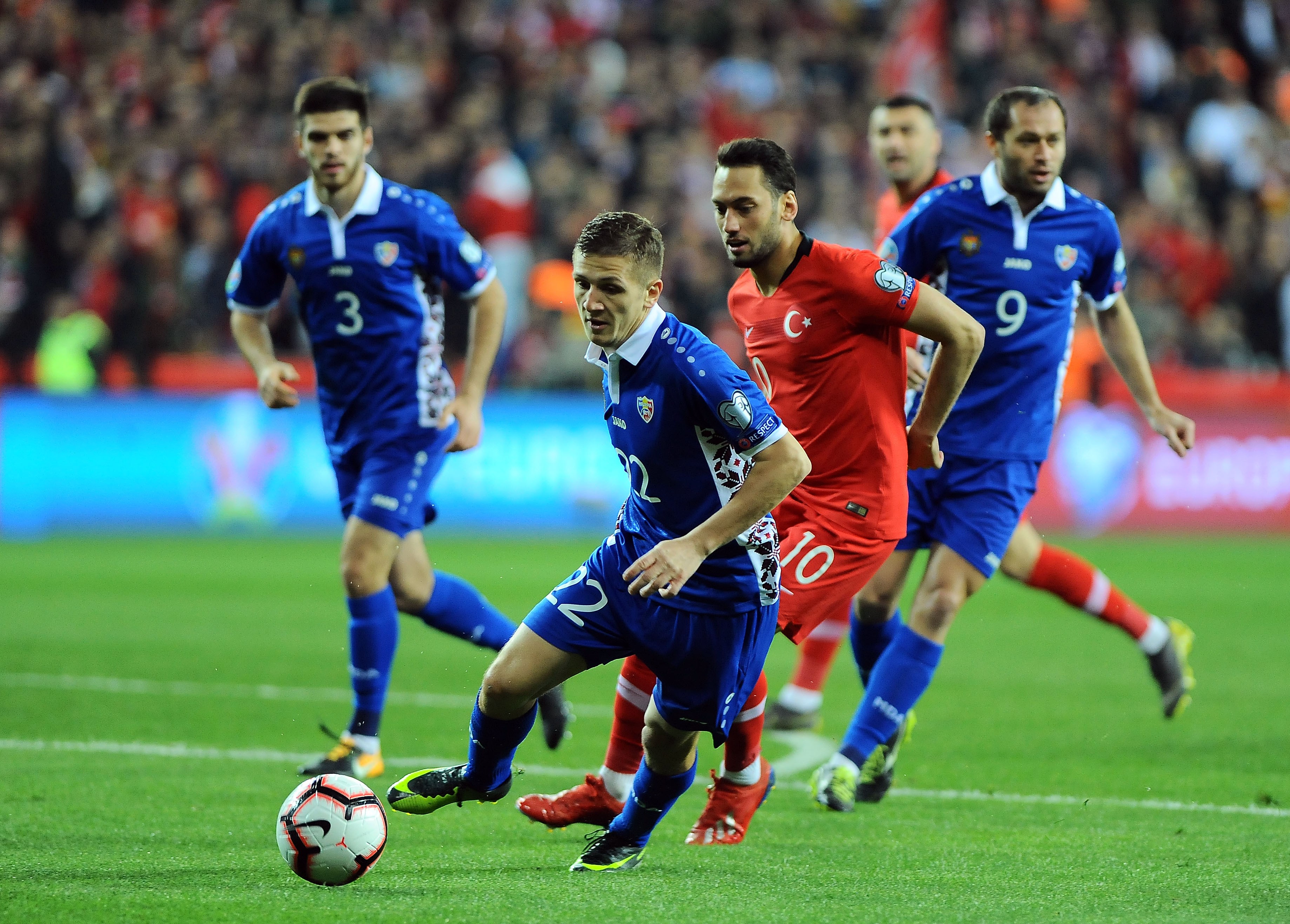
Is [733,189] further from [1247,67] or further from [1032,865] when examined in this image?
[1247,67]

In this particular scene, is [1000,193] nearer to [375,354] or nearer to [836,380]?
[836,380]

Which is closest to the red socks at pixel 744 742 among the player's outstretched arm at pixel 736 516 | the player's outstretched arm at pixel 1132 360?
the player's outstretched arm at pixel 736 516

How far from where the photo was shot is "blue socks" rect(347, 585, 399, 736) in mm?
6172

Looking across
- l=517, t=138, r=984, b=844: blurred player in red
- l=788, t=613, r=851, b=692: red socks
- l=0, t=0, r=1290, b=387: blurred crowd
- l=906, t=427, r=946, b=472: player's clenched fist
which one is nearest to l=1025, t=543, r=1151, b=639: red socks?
l=788, t=613, r=851, b=692: red socks

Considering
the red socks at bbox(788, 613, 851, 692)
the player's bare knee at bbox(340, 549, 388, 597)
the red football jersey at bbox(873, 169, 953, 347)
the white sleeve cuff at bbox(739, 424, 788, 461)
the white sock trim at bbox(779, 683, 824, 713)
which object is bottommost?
the white sock trim at bbox(779, 683, 824, 713)

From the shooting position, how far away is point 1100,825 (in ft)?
17.4

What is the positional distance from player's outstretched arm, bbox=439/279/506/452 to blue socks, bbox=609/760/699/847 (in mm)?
2024

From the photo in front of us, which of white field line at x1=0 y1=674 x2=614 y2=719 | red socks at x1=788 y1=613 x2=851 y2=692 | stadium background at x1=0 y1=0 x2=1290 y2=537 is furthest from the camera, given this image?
stadium background at x1=0 y1=0 x2=1290 y2=537

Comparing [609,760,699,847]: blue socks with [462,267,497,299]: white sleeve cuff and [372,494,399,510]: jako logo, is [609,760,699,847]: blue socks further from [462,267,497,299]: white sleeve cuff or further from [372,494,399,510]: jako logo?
[462,267,497,299]: white sleeve cuff

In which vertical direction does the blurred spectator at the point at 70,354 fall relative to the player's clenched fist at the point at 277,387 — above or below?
below

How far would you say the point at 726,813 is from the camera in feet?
16.6

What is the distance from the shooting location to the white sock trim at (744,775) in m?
5.09

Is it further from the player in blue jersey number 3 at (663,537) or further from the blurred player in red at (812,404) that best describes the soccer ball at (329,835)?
the blurred player in red at (812,404)

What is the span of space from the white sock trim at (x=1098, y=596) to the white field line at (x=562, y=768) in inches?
52.6
